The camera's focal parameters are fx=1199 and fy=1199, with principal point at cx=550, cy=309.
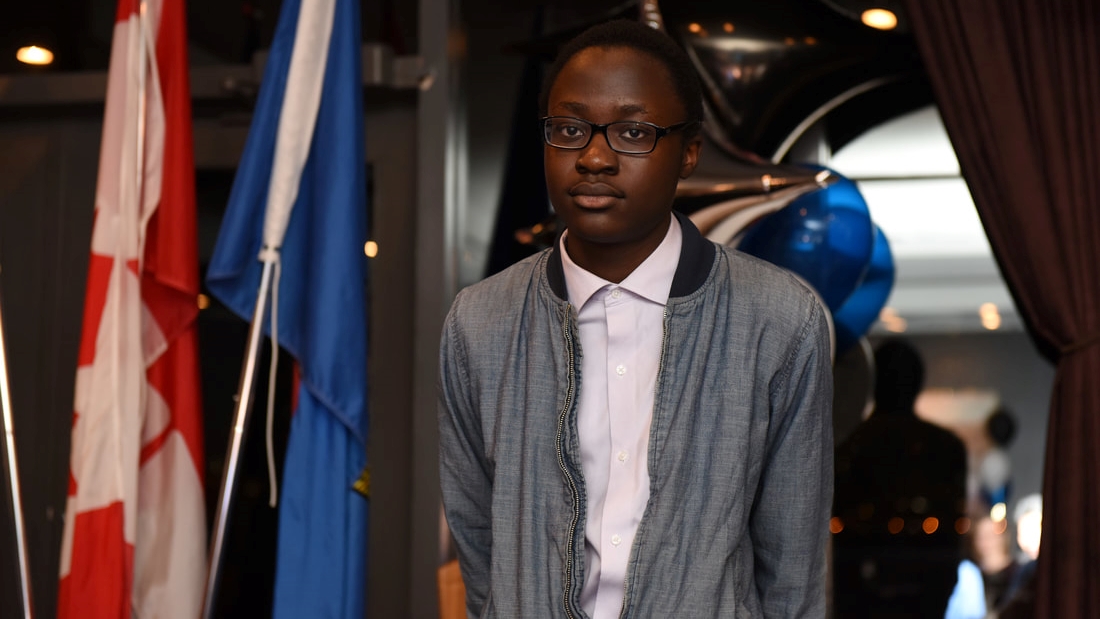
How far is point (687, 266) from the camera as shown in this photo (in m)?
1.54

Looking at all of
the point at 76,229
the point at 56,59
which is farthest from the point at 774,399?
the point at 56,59

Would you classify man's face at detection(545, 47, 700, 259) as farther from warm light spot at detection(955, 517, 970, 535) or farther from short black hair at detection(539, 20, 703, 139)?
warm light spot at detection(955, 517, 970, 535)

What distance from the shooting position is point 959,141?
7.98ft

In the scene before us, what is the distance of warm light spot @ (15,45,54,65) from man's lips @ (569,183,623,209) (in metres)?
2.03

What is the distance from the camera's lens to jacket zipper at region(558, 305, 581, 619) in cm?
145

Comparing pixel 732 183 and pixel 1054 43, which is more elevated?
pixel 1054 43

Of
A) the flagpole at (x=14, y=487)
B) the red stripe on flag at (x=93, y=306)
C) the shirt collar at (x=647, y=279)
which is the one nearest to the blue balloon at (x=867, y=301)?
the shirt collar at (x=647, y=279)

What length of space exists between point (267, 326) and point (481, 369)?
0.93 m

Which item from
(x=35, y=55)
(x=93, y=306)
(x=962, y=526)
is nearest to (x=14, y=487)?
(x=93, y=306)

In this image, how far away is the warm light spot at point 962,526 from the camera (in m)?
2.87

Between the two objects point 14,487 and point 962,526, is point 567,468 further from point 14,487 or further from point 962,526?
point 962,526

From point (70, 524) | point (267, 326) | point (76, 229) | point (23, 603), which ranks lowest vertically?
point (23, 603)

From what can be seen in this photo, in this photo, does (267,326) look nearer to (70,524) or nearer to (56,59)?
(70,524)

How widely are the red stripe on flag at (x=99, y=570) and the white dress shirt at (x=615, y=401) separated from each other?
1200 mm
